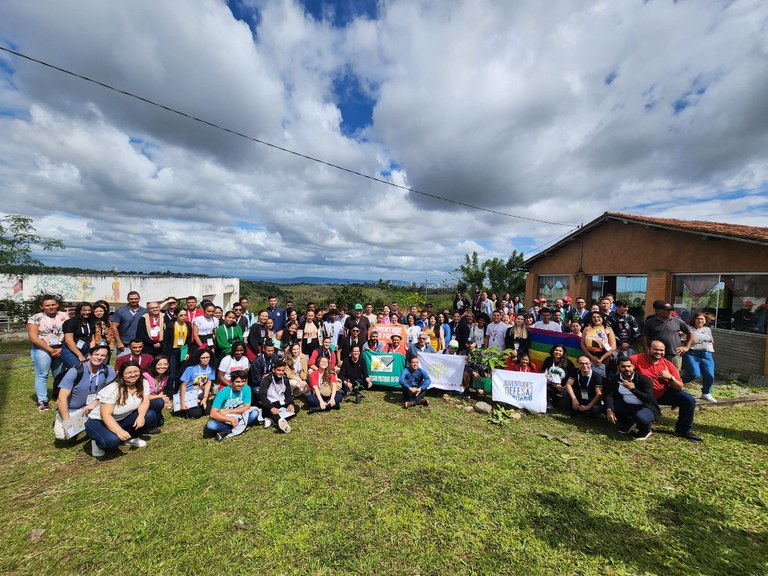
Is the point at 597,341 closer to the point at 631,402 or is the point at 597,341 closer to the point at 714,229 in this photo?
the point at 631,402

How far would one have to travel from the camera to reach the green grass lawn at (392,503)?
271 centimetres

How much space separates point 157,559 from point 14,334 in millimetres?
18972

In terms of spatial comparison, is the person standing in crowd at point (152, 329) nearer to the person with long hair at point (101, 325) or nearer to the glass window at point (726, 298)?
the person with long hair at point (101, 325)

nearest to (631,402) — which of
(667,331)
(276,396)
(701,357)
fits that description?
(667,331)

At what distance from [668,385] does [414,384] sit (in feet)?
14.0

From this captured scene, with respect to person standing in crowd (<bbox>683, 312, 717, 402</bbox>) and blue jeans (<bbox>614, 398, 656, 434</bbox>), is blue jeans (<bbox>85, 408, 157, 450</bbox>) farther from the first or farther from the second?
person standing in crowd (<bbox>683, 312, 717, 402</bbox>)

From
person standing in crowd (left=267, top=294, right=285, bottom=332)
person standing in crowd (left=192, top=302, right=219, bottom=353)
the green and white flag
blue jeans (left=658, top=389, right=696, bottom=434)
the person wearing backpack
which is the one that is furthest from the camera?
person standing in crowd (left=267, top=294, right=285, bottom=332)

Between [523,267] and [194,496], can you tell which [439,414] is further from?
[523,267]

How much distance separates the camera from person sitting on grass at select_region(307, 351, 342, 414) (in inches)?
238

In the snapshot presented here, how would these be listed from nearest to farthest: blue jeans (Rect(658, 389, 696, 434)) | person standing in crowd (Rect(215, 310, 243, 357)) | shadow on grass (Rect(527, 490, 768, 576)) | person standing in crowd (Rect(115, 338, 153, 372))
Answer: shadow on grass (Rect(527, 490, 768, 576)) → blue jeans (Rect(658, 389, 696, 434)) → person standing in crowd (Rect(115, 338, 153, 372)) → person standing in crowd (Rect(215, 310, 243, 357))

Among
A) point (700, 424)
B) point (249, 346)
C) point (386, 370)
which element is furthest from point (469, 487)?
point (249, 346)

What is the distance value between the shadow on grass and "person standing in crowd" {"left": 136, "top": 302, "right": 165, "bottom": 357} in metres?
6.64

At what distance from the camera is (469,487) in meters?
3.67

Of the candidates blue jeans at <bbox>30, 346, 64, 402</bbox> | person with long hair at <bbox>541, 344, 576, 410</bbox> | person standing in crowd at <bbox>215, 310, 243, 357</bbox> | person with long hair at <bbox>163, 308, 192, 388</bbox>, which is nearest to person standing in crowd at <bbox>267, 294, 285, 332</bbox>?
person standing in crowd at <bbox>215, 310, 243, 357</bbox>
